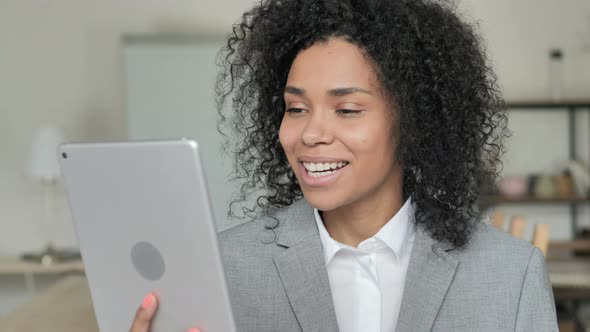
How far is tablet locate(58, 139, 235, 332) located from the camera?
118 centimetres

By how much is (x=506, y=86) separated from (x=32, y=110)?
2948mm

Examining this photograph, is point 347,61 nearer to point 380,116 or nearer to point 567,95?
point 380,116

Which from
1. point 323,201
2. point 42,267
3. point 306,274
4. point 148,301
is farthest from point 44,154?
point 148,301

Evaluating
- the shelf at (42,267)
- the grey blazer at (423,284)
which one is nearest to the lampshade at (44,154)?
the shelf at (42,267)

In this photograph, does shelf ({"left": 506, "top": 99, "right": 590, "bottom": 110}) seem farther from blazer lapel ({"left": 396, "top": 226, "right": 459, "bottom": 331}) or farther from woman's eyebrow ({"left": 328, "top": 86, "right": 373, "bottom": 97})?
woman's eyebrow ({"left": 328, "top": 86, "right": 373, "bottom": 97})

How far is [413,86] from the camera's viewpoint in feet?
5.34

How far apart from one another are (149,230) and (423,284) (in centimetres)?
58

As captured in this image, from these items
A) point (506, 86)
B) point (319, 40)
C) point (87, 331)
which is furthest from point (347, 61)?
point (506, 86)

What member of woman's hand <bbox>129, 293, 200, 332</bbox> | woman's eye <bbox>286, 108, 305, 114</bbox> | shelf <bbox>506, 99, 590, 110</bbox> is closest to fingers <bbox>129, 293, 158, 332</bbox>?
woman's hand <bbox>129, 293, 200, 332</bbox>

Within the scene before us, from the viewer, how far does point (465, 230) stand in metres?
1.68

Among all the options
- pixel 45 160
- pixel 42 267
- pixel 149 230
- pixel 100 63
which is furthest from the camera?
pixel 100 63

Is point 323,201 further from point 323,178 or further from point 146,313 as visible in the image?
point 146,313

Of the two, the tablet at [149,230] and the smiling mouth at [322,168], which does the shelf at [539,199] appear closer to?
the smiling mouth at [322,168]

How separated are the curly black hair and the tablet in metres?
0.52
